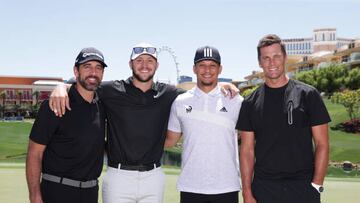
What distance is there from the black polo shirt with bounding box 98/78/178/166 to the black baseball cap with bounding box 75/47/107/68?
584 mm

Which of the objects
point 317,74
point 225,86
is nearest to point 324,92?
point 317,74

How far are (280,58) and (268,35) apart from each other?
30 centimetres

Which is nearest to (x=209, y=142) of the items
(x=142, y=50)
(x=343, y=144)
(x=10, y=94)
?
(x=142, y=50)

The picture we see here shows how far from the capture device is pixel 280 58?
6016 millimetres

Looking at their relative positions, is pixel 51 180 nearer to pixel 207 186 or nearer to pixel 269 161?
pixel 207 186

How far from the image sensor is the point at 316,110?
575cm

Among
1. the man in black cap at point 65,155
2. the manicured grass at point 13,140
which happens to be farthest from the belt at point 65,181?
the manicured grass at point 13,140

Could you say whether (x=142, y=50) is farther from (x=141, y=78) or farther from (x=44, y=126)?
(x=44, y=126)

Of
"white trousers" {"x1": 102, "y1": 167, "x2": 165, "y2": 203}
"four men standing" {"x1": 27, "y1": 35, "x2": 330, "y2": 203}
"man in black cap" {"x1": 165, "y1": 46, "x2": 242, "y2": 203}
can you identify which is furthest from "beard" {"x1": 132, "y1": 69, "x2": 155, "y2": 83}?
"white trousers" {"x1": 102, "y1": 167, "x2": 165, "y2": 203}

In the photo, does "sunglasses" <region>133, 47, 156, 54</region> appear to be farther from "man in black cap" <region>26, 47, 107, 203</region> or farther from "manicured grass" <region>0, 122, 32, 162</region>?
"manicured grass" <region>0, 122, 32, 162</region>

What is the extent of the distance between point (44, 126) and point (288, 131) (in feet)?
8.92

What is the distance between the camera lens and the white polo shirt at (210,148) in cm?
646

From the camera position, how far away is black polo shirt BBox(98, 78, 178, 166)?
21.8 ft

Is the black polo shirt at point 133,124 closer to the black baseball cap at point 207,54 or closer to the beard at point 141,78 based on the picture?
the beard at point 141,78
